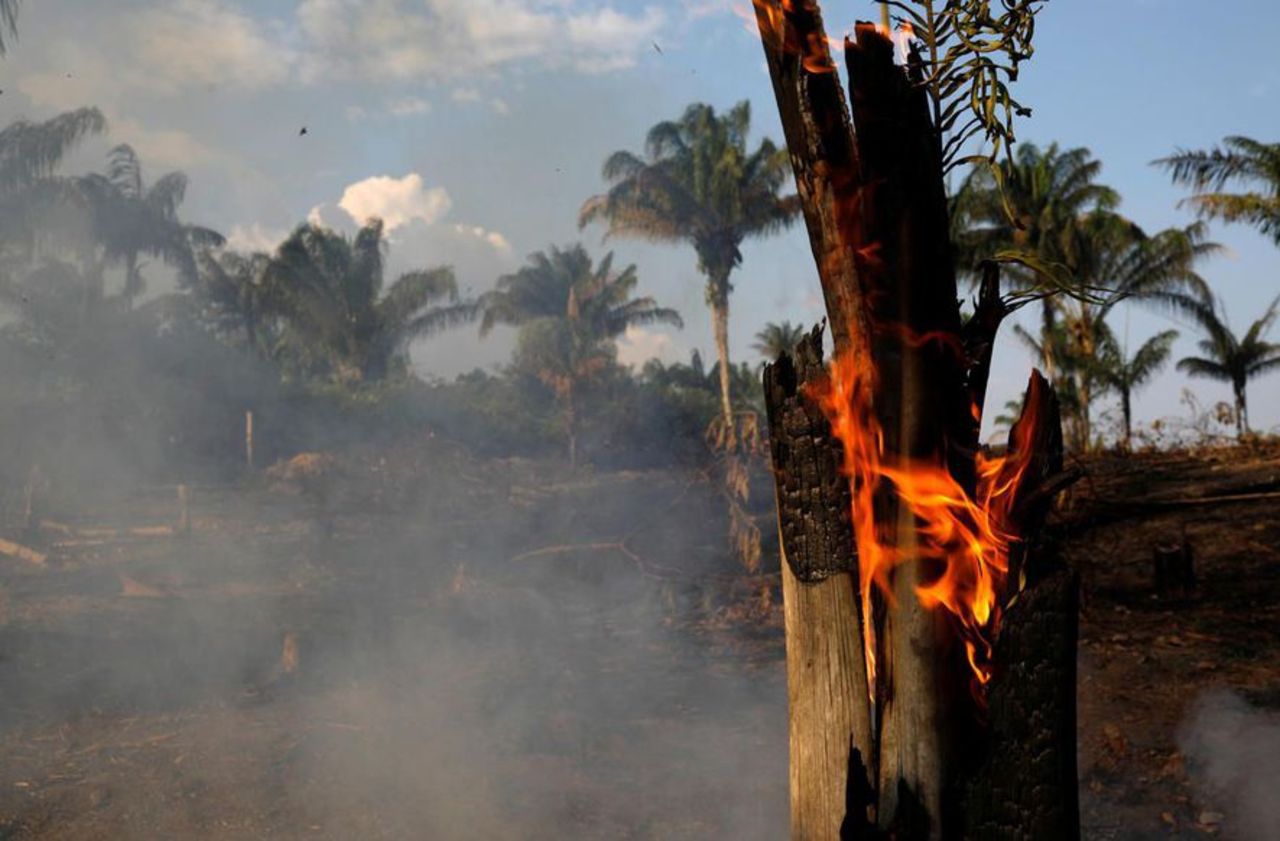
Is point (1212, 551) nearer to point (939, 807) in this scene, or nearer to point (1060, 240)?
point (939, 807)

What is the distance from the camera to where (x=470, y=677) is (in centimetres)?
1011

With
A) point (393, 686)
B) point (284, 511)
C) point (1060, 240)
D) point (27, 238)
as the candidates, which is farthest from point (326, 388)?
point (1060, 240)

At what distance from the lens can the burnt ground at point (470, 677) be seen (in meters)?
6.37

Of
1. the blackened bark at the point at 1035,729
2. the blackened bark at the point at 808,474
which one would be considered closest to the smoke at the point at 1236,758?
the blackened bark at the point at 1035,729

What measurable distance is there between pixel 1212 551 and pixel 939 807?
567 inches

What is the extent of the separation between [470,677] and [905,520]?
858 cm

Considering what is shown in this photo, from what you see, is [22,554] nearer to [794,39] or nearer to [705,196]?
[794,39]

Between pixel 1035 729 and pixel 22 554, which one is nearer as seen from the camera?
pixel 1035 729

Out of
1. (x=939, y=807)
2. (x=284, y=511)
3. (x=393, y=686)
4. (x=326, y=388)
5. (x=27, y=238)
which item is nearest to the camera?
(x=939, y=807)

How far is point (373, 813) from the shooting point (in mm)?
6316

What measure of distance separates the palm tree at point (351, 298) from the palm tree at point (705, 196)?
863cm

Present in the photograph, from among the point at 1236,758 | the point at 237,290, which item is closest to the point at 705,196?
the point at 237,290

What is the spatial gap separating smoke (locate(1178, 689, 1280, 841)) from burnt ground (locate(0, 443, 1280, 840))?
74 millimetres

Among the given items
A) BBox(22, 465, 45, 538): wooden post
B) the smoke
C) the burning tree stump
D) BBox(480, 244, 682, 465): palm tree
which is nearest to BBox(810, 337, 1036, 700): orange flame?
the burning tree stump
